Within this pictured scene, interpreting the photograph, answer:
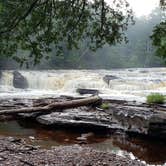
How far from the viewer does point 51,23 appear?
6.69 metres

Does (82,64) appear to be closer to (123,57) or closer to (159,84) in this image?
(123,57)

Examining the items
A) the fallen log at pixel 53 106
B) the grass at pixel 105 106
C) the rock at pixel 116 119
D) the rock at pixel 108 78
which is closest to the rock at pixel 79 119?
the rock at pixel 116 119

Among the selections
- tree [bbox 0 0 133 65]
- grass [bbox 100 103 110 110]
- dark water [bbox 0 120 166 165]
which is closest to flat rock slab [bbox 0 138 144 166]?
dark water [bbox 0 120 166 165]

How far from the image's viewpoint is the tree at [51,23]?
662 centimetres

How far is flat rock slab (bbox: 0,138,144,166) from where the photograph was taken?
810 cm

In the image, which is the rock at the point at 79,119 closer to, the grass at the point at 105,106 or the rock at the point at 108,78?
the grass at the point at 105,106

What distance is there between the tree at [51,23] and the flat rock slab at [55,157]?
2.34m

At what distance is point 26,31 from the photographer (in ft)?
22.5

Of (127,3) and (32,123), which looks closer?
(127,3)

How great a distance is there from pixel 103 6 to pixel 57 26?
3.20ft

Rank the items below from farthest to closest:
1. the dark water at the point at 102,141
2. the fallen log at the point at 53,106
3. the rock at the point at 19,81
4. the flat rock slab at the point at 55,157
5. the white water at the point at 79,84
→ the rock at the point at 19,81
the white water at the point at 79,84
the fallen log at the point at 53,106
the dark water at the point at 102,141
the flat rock slab at the point at 55,157

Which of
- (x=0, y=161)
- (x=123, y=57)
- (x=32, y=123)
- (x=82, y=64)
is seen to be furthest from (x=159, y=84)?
(x=123, y=57)

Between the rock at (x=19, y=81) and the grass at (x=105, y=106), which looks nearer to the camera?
the grass at (x=105, y=106)

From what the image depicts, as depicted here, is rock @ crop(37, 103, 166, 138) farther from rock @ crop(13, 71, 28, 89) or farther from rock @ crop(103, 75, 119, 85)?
rock @ crop(13, 71, 28, 89)
